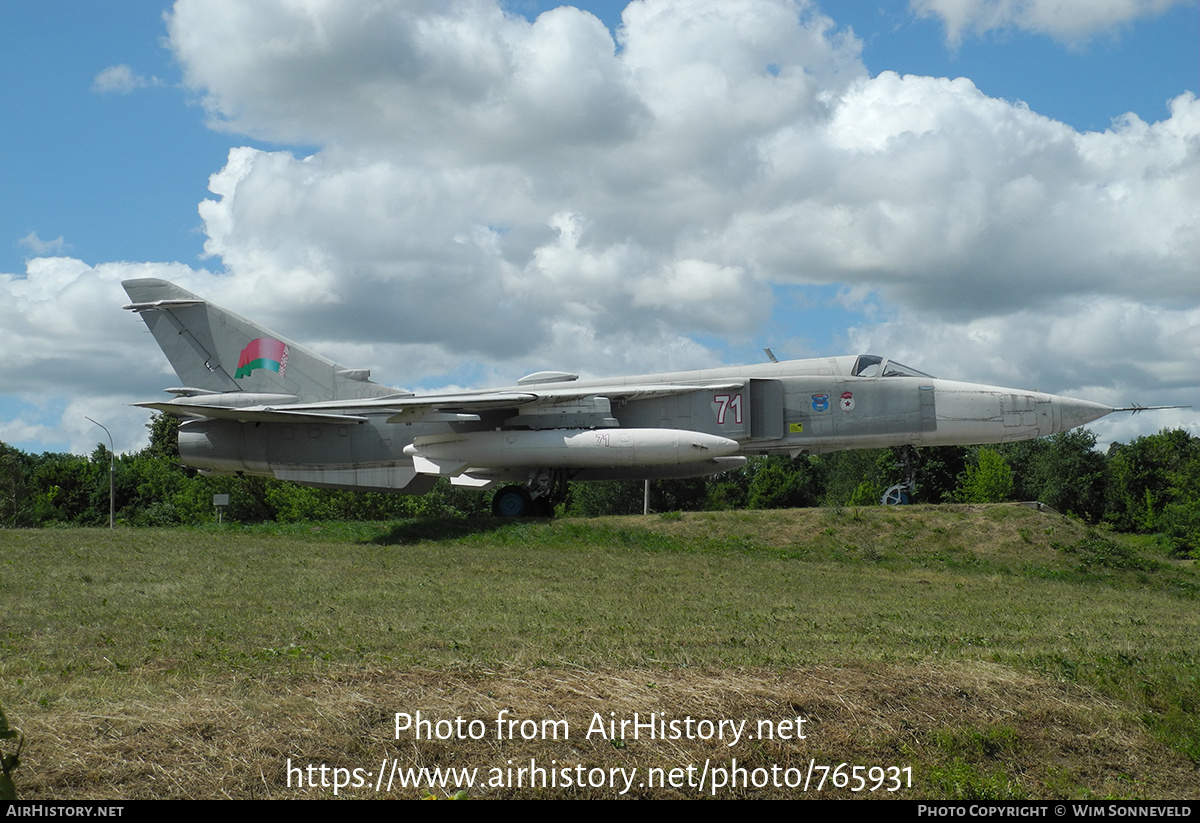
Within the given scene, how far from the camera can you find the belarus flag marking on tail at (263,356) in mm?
23109

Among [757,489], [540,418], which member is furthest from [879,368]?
[757,489]

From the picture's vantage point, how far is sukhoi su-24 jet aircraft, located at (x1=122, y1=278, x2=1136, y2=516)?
19391 mm

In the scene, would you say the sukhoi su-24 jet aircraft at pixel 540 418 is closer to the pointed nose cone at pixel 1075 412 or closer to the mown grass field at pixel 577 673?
the pointed nose cone at pixel 1075 412

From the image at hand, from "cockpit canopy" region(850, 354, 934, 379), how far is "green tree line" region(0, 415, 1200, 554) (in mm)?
26352

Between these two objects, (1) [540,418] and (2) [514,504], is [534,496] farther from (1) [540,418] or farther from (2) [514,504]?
(1) [540,418]

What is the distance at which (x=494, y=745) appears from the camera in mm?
5551

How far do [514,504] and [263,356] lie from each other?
754 cm

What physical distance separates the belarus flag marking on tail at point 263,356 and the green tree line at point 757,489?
2703 cm

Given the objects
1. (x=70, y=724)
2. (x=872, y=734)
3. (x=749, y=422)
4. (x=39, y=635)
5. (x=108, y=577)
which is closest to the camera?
(x=70, y=724)

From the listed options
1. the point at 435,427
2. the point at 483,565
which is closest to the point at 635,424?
the point at 435,427

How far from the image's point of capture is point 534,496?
21375 mm

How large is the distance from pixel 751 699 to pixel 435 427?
590 inches

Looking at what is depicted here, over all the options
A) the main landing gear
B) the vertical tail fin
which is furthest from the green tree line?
the main landing gear
